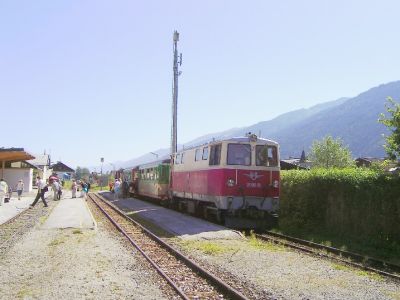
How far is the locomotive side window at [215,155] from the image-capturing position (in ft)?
59.8

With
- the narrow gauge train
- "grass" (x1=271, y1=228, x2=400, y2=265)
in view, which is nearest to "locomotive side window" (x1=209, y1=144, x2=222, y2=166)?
the narrow gauge train

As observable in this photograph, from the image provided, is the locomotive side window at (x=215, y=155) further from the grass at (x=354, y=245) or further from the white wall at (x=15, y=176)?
the white wall at (x=15, y=176)

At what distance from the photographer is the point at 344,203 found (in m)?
16.9

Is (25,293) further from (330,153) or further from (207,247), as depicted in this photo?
(330,153)

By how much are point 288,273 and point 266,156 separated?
899 cm

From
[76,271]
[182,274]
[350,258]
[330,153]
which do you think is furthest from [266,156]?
[330,153]

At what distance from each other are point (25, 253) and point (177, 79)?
84.8 feet

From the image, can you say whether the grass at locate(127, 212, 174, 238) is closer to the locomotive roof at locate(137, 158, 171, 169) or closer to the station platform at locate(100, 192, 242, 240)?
the station platform at locate(100, 192, 242, 240)

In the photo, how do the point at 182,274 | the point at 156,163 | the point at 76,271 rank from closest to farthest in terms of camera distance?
the point at 76,271 < the point at 182,274 < the point at 156,163

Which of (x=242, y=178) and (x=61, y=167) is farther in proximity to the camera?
(x=61, y=167)

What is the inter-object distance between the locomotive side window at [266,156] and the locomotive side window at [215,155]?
134 centimetres

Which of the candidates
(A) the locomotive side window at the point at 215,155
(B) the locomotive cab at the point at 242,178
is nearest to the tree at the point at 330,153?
(B) the locomotive cab at the point at 242,178

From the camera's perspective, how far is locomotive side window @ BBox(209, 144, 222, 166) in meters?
18.2

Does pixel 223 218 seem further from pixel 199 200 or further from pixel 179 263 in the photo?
pixel 179 263
